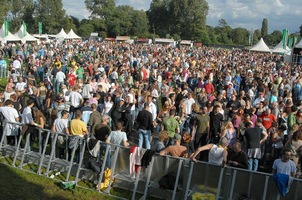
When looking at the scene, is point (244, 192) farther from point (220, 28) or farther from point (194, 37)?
point (220, 28)

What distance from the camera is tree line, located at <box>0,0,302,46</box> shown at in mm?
90062

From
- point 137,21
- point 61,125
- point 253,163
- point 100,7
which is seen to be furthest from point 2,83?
point 100,7

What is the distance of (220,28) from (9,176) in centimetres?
10763

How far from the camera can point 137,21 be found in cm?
9075

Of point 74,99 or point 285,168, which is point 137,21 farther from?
point 285,168

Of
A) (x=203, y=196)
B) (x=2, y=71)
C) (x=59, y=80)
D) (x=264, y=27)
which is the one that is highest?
(x=264, y=27)

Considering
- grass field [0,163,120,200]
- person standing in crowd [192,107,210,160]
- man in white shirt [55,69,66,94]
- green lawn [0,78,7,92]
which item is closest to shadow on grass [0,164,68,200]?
grass field [0,163,120,200]

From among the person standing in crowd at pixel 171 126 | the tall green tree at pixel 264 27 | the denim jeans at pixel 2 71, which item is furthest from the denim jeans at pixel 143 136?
the tall green tree at pixel 264 27

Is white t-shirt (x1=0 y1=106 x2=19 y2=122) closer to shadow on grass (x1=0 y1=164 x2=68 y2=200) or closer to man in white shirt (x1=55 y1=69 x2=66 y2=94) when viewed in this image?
shadow on grass (x1=0 y1=164 x2=68 y2=200)

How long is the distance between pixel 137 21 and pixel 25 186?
86509mm

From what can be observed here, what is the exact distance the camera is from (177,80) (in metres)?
16.3

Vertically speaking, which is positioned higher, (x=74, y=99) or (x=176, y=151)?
(x=74, y=99)

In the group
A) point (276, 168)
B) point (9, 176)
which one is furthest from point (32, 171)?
point (276, 168)

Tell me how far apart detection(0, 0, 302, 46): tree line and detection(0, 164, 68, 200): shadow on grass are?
76.4 meters
